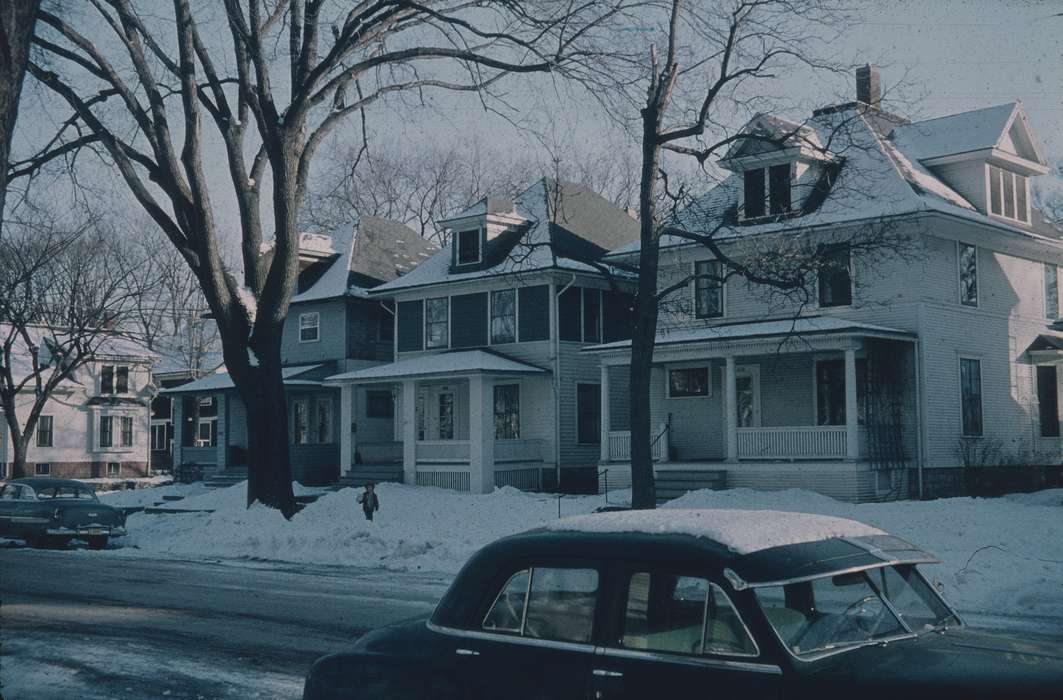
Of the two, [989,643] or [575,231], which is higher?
[575,231]

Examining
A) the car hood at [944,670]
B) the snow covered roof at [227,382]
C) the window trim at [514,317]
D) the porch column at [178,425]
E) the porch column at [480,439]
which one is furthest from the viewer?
the porch column at [178,425]

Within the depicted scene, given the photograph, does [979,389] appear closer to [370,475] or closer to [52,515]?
[370,475]

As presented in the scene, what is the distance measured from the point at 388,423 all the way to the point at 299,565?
1988 centimetres

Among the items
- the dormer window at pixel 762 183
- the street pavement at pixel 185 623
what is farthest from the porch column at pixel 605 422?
the street pavement at pixel 185 623

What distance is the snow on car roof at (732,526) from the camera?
16.5 feet

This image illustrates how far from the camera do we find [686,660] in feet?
15.8

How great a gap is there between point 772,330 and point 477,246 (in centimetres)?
1303

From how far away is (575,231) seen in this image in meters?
37.8

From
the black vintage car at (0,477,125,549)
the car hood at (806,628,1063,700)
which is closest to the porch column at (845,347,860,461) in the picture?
the black vintage car at (0,477,125,549)

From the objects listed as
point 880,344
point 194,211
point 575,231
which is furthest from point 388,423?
point 880,344

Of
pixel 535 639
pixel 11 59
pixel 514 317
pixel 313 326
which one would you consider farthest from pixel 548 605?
pixel 313 326

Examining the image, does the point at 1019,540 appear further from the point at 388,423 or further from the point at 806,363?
the point at 388,423

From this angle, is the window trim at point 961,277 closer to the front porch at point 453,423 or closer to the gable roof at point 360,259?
the front porch at point 453,423

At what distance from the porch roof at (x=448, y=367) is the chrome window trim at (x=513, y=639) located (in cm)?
2786
